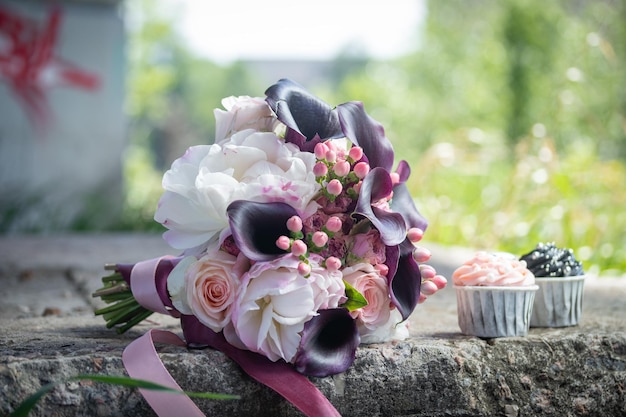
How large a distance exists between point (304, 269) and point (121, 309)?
54 cm

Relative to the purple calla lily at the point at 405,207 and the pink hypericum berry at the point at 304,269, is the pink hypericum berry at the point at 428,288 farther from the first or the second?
the pink hypericum berry at the point at 304,269

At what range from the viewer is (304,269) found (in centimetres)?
111

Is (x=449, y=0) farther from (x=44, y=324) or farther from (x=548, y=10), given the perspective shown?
(x=44, y=324)

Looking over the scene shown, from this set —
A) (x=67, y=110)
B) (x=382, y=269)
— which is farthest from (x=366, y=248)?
(x=67, y=110)

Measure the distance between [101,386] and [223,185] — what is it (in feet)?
1.13

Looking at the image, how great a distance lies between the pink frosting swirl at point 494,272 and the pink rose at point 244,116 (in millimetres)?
449

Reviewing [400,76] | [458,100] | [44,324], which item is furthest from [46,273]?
[400,76]

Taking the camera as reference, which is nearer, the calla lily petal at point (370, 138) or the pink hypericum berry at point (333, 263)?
the pink hypericum berry at point (333, 263)

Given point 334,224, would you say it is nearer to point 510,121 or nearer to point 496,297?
point 496,297

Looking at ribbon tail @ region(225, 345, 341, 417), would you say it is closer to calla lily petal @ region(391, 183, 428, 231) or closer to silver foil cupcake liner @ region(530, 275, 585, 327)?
calla lily petal @ region(391, 183, 428, 231)

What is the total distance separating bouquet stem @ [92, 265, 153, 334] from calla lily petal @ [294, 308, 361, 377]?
0.43 metres

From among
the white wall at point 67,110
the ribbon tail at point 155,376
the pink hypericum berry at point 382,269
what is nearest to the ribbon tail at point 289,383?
the ribbon tail at point 155,376

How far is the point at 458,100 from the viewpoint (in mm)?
13461

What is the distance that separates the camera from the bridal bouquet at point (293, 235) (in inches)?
44.2
